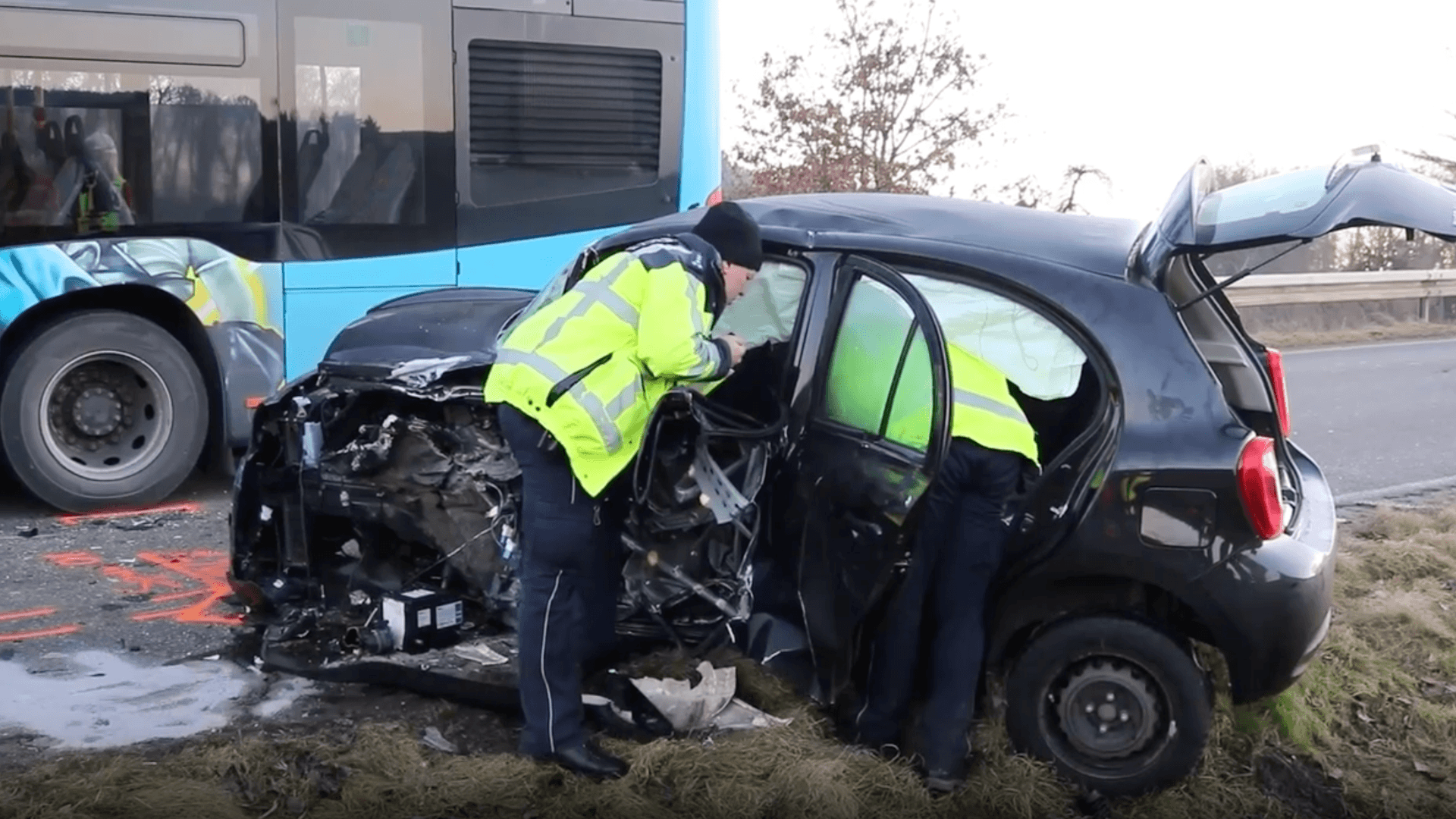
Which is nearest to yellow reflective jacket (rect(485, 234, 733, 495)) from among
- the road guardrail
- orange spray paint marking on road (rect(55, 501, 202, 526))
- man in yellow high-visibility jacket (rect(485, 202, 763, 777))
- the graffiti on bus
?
man in yellow high-visibility jacket (rect(485, 202, 763, 777))

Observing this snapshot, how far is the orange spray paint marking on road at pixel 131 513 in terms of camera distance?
7391 millimetres

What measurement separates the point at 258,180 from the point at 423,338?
3308 mm

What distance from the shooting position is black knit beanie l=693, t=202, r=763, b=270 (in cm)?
406

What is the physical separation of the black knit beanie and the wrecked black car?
231 millimetres

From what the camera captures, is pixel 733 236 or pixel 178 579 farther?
pixel 178 579

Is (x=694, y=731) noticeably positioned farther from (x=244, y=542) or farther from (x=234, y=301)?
(x=234, y=301)

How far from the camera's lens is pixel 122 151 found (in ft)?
24.9

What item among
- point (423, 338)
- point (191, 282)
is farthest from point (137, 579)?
point (191, 282)

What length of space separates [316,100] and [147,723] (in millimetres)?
4602

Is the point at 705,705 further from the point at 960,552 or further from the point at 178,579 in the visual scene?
the point at 178,579

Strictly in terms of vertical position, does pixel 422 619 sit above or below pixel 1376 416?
above

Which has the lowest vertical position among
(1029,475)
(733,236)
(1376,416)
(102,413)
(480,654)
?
(1376,416)

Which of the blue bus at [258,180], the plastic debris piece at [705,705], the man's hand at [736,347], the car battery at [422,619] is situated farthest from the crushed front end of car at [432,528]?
the blue bus at [258,180]

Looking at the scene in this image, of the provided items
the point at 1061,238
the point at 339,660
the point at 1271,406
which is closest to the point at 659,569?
the point at 339,660
